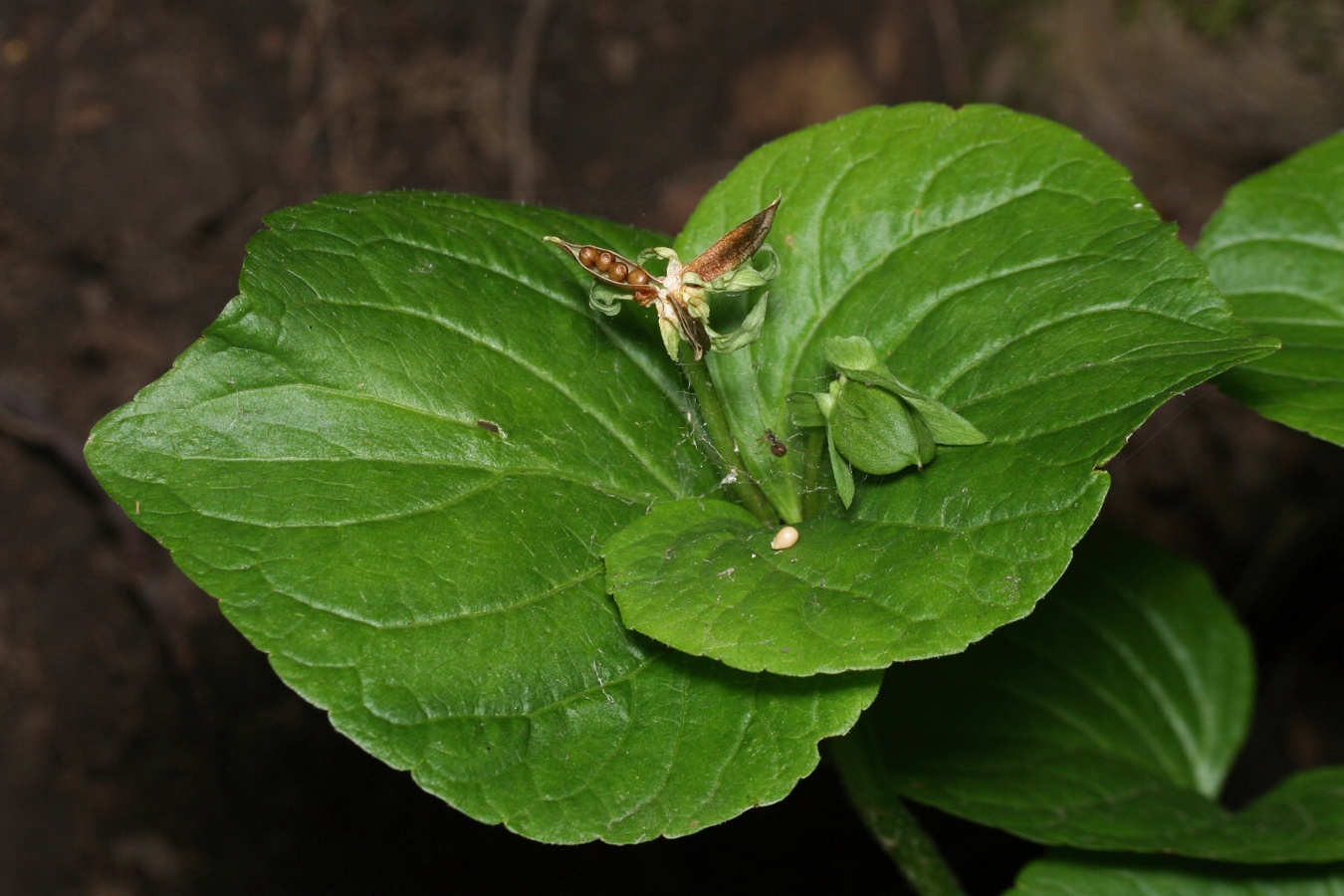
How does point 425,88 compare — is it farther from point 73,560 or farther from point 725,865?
point 725,865

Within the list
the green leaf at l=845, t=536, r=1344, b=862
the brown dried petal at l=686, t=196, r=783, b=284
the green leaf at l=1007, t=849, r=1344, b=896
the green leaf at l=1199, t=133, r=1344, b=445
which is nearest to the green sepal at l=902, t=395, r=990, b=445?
the brown dried petal at l=686, t=196, r=783, b=284

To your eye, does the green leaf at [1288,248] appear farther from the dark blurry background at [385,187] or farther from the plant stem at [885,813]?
the dark blurry background at [385,187]

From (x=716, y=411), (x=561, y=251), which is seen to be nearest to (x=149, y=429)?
(x=561, y=251)

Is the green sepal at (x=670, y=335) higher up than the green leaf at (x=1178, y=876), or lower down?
higher up

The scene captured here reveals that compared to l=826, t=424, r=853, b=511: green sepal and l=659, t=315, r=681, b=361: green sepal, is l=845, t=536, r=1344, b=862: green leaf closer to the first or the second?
l=826, t=424, r=853, b=511: green sepal

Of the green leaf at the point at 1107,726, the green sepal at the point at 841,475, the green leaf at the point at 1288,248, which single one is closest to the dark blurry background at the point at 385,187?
the green leaf at the point at 1107,726

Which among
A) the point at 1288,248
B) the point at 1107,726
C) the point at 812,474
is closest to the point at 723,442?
the point at 812,474
